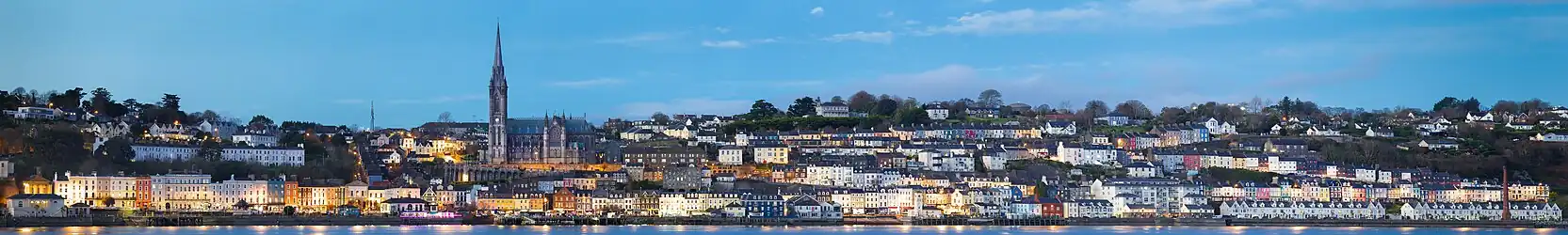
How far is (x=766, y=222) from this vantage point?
5750 centimetres

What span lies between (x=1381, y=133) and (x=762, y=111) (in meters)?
24.1

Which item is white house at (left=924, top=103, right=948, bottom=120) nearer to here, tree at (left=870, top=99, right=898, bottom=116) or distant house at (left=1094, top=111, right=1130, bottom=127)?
tree at (left=870, top=99, right=898, bottom=116)

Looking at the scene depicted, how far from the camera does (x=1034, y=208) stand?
59.6m

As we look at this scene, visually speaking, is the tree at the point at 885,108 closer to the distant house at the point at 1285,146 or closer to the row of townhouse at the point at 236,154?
the distant house at the point at 1285,146

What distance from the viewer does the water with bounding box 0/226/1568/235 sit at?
51.1 m

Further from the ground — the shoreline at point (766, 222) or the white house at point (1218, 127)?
the white house at point (1218, 127)

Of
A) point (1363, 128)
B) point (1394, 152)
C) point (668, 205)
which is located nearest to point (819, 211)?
point (668, 205)

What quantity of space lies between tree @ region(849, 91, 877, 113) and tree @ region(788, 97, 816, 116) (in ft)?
7.58

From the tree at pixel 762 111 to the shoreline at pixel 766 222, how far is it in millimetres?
28164

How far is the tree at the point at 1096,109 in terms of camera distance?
8794 cm

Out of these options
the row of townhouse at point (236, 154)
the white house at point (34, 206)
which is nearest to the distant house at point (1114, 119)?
the row of townhouse at point (236, 154)

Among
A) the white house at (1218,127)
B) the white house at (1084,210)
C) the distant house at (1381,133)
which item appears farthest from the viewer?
the white house at (1218,127)

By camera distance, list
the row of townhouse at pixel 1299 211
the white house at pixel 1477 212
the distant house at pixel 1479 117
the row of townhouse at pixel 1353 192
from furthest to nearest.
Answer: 1. the distant house at pixel 1479 117
2. the row of townhouse at pixel 1353 192
3. the row of townhouse at pixel 1299 211
4. the white house at pixel 1477 212

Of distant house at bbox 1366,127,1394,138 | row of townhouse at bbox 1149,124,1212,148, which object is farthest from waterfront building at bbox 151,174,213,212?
distant house at bbox 1366,127,1394,138
